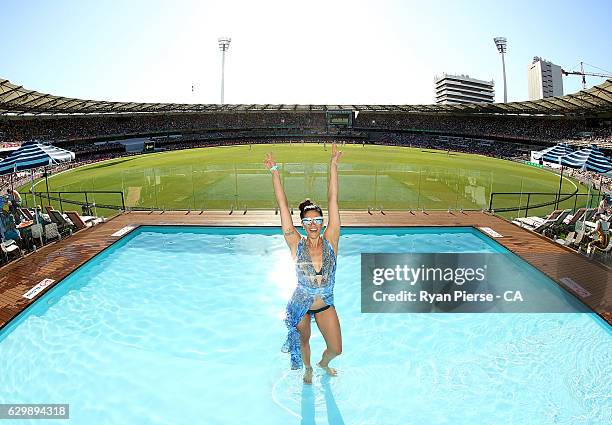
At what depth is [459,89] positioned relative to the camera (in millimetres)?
177250

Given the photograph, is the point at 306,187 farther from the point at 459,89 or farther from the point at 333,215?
the point at 459,89

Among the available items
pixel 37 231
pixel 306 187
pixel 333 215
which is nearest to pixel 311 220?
pixel 333 215

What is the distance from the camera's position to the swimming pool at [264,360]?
18.1ft

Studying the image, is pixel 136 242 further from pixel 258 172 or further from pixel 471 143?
pixel 471 143

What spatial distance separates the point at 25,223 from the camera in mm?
11516

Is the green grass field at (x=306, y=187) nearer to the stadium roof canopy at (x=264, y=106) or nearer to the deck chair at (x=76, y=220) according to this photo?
the deck chair at (x=76, y=220)

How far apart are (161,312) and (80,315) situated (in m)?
1.66

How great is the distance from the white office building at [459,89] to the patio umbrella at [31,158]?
18365cm

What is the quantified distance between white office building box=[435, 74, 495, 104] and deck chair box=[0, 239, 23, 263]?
18616cm

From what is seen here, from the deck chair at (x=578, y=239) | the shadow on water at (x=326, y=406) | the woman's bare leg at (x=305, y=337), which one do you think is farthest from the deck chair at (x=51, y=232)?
the deck chair at (x=578, y=239)

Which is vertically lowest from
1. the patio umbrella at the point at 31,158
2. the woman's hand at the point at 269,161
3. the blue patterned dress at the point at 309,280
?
the blue patterned dress at the point at 309,280

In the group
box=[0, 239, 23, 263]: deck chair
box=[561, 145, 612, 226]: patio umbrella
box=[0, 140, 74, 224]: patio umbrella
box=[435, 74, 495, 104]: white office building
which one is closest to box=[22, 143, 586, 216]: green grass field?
box=[561, 145, 612, 226]: patio umbrella

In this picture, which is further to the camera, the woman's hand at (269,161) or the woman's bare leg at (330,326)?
the woman's hand at (269,161)

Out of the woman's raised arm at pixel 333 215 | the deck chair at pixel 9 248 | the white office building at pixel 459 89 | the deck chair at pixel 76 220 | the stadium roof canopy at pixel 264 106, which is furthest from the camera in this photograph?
the white office building at pixel 459 89
